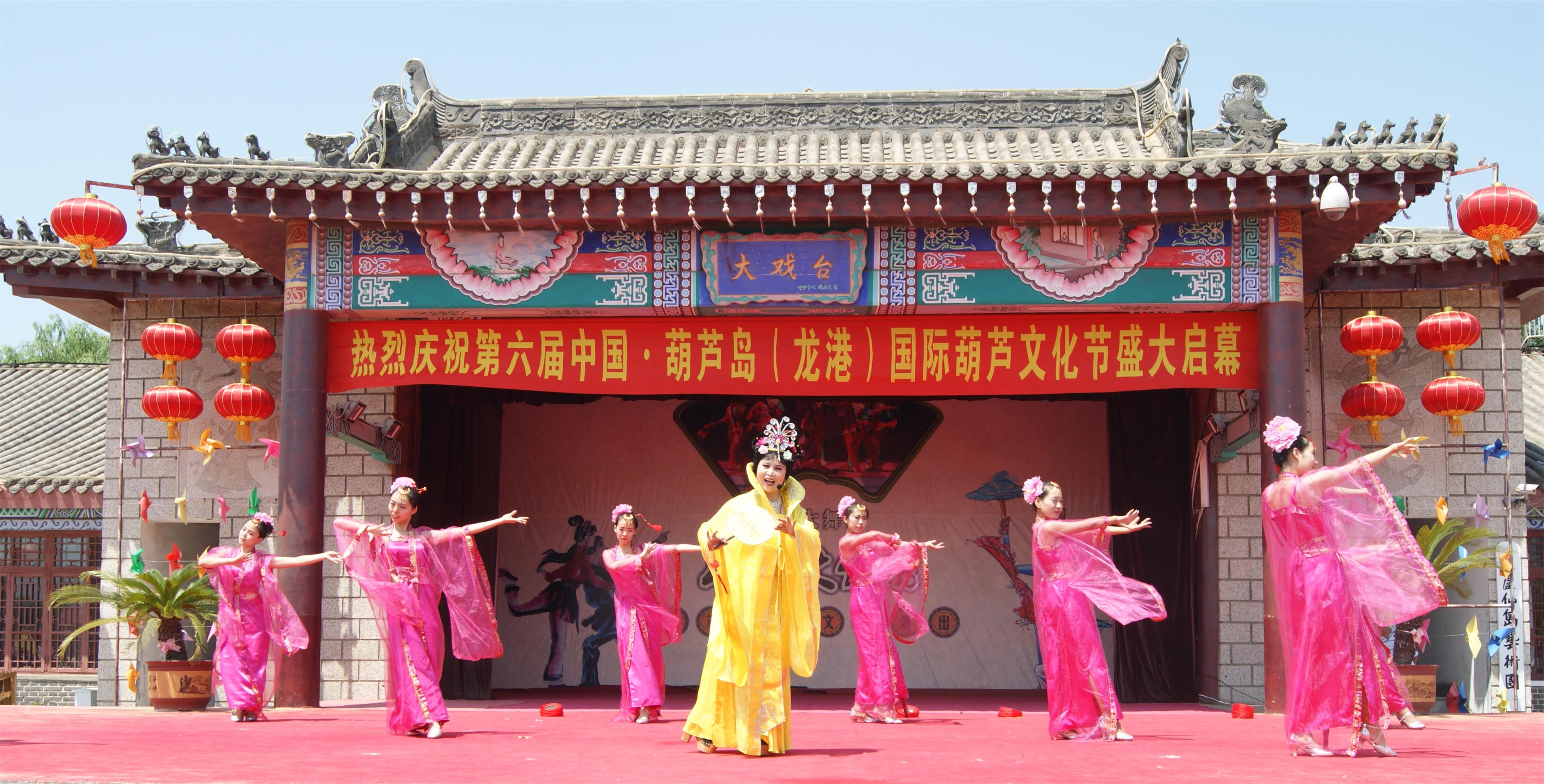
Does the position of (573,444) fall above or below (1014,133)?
below

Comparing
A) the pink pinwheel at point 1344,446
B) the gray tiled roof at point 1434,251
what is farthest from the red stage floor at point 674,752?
the gray tiled roof at point 1434,251

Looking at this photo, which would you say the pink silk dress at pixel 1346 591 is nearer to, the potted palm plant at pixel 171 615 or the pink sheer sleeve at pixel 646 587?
the pink sheer sleeve at pixel 646 587

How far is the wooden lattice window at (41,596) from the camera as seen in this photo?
13.7m

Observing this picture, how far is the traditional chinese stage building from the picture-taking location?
30.9 feet

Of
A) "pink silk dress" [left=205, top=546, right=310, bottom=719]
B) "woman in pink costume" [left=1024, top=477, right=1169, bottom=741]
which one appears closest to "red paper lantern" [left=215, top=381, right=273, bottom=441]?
"pink silk dress" [left=205, top=546, right=310, bottom=719]

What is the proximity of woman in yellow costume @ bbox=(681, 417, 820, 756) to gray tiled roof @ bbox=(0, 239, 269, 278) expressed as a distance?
568 centimetres

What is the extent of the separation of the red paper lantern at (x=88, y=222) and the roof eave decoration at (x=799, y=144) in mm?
803

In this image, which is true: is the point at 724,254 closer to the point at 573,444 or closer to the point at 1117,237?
the point at 1117,237

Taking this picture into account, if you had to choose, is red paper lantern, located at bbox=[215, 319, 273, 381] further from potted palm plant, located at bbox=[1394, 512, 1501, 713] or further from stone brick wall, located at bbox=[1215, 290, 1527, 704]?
potted palm plant, located at bbox=[1394, 512, 1501, 713]

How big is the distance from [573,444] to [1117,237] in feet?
19.0

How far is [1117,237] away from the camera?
960cm

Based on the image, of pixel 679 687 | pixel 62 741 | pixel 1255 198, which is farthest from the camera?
pixel 679 687

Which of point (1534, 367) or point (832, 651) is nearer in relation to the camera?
point (832, 651)

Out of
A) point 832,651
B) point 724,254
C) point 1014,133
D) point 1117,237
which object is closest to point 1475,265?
point 1117,237
